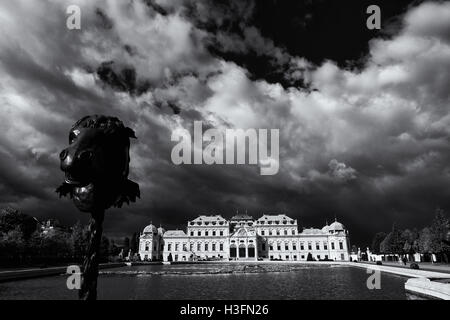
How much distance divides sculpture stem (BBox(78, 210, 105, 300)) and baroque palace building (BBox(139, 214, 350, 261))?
334ft

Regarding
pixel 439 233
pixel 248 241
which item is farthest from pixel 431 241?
pixel 248 241

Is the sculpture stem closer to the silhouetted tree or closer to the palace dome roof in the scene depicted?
the silhouetted tree

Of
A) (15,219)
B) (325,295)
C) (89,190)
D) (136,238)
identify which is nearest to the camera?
(89,190)

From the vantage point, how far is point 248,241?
10356 cm

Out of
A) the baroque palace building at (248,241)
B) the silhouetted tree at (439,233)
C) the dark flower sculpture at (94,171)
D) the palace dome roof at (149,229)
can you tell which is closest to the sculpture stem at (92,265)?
the dark flower sculpture at (94,171)

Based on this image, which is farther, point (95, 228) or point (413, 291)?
point (413, 291)

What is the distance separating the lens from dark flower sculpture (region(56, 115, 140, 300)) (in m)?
3.41

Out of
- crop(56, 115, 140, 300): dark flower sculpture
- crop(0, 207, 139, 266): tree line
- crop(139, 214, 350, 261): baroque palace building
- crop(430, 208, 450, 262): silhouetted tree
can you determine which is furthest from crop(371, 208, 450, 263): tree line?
crop(0, 207, 139, 266): tree line

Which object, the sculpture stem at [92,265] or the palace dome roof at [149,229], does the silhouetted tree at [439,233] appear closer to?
the sculpture stem at [92,265]

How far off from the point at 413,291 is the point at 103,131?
1048 inches
